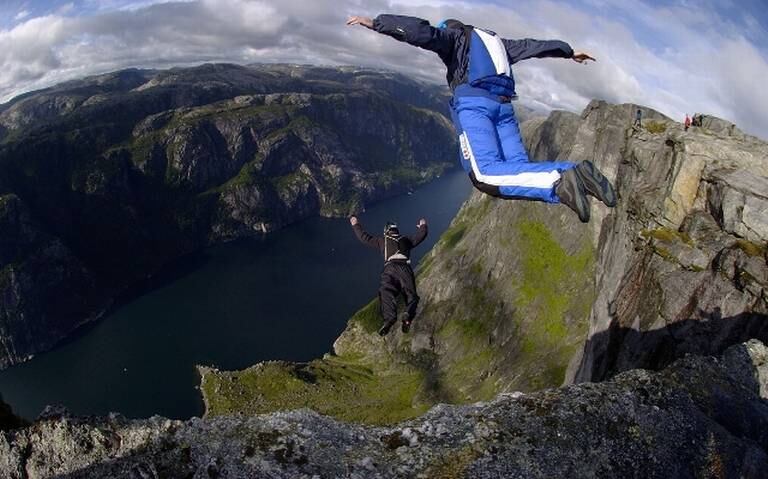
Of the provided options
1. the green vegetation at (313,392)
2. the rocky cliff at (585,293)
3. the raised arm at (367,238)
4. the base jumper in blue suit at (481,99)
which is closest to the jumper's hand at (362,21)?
the base jumper in blue suit at (481,99)

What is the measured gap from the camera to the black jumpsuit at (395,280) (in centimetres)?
2041

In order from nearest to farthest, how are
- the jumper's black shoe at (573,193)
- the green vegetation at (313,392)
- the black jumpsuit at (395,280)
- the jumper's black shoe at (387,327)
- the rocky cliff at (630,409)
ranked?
the jumper's black shoe at (573,193), the rocky cliff at (630,409), the black jumpsuit at (395,280), the jumper's black shoe at (387,327), the green vegetation at (313,392)

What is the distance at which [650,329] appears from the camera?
30672 millimetres

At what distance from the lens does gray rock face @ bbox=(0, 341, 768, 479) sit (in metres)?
10.6

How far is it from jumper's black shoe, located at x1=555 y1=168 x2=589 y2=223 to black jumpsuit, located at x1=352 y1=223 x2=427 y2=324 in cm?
993

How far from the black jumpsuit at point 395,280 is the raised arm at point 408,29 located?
873cm

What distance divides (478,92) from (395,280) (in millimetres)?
9492

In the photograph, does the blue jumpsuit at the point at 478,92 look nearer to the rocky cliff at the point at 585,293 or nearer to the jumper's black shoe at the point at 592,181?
the jumper's black shoe at the point at 592,181

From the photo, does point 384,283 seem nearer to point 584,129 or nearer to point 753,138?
point 753,138

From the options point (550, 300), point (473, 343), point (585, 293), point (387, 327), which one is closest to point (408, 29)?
point (387, 327)

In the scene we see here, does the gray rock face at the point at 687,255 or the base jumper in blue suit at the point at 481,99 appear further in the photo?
the gray rock face at the point at 687,255

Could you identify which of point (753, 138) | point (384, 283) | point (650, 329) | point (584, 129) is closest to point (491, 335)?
point (584, 129)

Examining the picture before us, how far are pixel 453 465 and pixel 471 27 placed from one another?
1087 centimetres

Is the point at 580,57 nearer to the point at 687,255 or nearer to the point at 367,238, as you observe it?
the point at 367,238
